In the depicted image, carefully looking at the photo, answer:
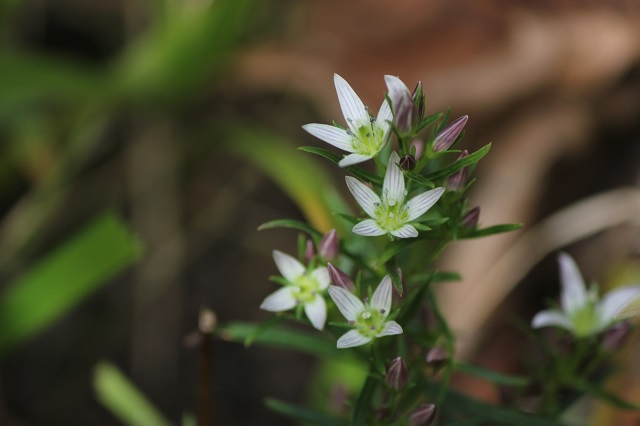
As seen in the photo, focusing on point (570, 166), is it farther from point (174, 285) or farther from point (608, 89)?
point (174, 285)

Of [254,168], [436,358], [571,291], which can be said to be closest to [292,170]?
[254,168]

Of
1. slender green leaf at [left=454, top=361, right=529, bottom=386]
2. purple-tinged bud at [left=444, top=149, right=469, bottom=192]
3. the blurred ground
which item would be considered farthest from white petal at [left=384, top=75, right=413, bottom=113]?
the blurred ground

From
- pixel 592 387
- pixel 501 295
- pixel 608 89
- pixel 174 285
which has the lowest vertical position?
pixel 174 285

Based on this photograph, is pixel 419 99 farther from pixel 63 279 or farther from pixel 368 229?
pixel 63 279

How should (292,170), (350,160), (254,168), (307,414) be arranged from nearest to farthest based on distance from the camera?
(350,160), (307,414), (292,170), (254,168)

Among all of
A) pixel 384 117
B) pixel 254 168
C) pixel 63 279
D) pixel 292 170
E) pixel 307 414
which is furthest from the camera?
pixel 254 168

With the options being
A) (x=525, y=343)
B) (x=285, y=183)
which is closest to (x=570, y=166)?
(x=525, y=343)

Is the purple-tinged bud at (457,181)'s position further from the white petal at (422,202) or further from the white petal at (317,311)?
the white petal at (317,311)

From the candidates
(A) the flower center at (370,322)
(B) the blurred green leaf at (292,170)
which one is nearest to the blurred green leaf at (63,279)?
(B) the blurred green leaf at (292,170)
